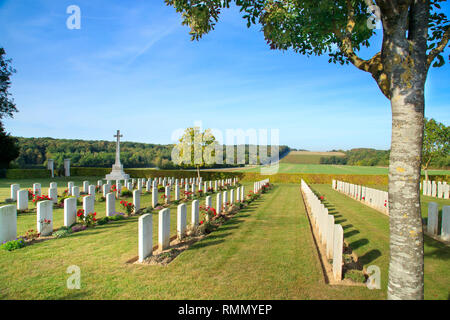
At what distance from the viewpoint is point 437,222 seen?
7512 millimetres

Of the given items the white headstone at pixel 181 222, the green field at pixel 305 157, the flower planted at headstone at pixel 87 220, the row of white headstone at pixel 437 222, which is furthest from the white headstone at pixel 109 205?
the green field at pixel 305 157

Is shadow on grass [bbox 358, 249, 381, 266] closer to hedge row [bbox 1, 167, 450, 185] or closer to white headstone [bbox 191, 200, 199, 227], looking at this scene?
white headstone [bbox 191, 200, 199, 227]

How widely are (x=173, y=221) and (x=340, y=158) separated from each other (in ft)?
237

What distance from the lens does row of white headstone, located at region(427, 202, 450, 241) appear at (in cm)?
713

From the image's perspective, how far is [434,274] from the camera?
4750 mm

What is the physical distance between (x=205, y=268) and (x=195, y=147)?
24.3m

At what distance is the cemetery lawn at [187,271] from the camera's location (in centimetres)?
387

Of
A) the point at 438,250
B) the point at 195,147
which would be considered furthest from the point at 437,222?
the point at 195,147

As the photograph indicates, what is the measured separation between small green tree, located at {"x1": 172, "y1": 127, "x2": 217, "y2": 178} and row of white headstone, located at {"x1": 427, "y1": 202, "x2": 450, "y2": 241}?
73.9ft

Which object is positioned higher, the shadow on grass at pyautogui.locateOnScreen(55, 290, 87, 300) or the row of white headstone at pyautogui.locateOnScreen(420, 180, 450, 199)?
the shadow on grass at pyautogui.locateOnScreen(55, 290, 87, 300)

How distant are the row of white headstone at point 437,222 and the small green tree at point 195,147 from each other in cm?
2253

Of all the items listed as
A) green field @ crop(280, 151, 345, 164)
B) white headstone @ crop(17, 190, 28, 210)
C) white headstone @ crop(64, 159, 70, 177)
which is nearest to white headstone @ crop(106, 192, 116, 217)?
white headstone @ crop(17, 190, 28, 210)

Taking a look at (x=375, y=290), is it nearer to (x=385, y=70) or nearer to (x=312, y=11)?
(x=385, y=70)

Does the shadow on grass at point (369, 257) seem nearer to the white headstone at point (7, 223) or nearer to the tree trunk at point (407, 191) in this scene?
the tree trunk at point (407, 191)
